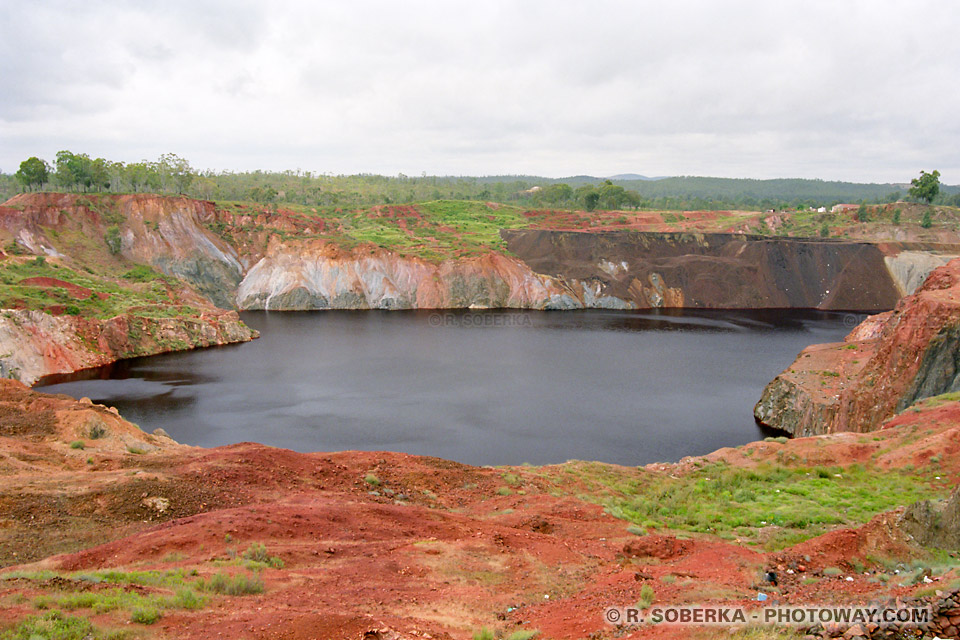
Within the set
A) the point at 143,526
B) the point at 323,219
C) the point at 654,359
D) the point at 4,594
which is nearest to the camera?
the point at 4,594

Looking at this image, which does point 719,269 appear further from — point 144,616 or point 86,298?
point 144,616

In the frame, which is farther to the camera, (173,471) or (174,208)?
(174,208)

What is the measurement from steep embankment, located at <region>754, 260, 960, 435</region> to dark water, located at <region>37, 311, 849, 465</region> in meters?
2.65

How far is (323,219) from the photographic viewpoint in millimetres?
93312

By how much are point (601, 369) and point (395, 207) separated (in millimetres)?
65725

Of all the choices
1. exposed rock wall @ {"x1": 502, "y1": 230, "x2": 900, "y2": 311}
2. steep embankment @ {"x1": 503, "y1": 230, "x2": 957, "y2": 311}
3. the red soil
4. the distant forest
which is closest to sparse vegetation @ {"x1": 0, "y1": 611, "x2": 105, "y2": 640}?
the red soil

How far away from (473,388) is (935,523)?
1185 inches

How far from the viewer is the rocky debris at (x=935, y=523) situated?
1270cm

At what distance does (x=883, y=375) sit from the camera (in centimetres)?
2988

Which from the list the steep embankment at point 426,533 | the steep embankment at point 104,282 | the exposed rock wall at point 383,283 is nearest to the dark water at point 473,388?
the steep embankment at point 104,282

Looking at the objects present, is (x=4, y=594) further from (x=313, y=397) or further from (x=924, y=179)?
(x=924, y=179)

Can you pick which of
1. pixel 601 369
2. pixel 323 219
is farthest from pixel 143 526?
pixel 323 219

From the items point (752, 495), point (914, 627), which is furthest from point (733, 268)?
point (914, 627)

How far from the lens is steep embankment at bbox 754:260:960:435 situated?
89.8 ft
